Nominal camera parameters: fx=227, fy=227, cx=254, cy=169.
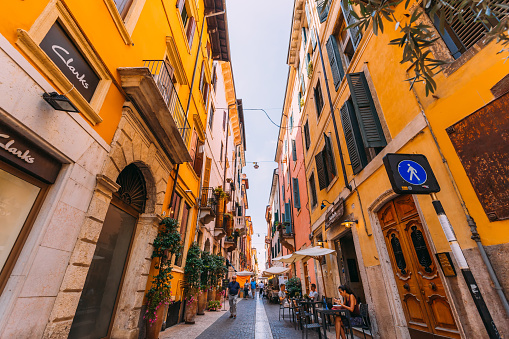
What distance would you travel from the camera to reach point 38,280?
2998 millimetres

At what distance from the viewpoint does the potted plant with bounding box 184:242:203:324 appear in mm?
8258

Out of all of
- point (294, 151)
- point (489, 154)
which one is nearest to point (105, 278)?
point (489, 154)

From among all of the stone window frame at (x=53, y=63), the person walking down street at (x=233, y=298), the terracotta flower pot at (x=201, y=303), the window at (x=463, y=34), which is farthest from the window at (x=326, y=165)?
the terracotta flower pot at (x=201, y=303)

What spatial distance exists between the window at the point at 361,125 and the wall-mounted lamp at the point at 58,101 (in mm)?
5786

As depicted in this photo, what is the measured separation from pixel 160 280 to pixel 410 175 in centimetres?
625

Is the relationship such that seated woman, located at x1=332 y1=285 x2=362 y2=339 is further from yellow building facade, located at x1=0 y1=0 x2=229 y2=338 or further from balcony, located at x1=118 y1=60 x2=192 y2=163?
balcony, located at x1=118 y1=60 x2=192 y2=163

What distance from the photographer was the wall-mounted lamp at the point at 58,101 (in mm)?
2984

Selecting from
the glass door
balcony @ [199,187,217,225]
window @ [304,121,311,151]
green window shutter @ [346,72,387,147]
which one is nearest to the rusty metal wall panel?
green window shutter @ [346,72,387,147]

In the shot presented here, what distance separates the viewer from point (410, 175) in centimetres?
318

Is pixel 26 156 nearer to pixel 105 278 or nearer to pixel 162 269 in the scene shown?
pixel 105 278

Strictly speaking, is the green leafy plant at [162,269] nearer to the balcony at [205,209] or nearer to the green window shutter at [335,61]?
the balcony at [205,209]

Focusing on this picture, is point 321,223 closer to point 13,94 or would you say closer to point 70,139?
point 70,139

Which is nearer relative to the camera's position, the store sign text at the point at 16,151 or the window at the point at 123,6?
the store sign text at the point at 16,151

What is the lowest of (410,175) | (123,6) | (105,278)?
(105,278)
